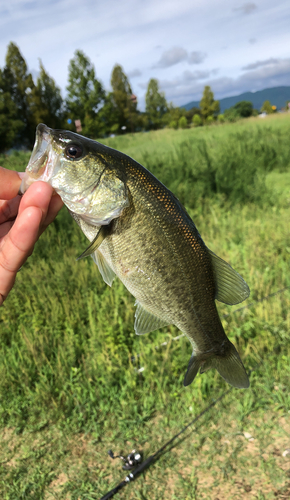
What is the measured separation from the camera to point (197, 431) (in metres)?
2.89

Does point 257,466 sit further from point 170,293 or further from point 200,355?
point 170,293

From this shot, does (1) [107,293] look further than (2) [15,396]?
Yes

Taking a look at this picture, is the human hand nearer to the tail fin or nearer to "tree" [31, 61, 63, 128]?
the tail fin

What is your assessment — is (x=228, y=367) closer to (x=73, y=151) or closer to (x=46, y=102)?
(x=73, y=151)

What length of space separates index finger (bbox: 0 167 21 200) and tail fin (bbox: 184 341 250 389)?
1209 mm

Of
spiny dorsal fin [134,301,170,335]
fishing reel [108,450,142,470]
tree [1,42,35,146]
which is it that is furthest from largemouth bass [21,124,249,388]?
tree [1,42,35,146]

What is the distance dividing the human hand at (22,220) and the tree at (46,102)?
22435 millimetres

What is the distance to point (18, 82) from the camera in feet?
85.1

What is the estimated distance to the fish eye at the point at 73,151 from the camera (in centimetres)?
134

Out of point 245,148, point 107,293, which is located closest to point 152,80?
point 245,148

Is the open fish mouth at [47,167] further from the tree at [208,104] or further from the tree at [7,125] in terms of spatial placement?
the tree at [208,104]

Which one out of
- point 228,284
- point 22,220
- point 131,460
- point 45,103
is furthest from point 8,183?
point 45,103

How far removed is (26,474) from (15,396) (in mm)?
680

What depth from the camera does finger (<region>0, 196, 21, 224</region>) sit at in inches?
73.9
